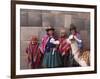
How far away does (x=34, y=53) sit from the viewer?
1842mm

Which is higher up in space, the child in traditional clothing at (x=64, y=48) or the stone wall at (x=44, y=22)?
the stone wall at (x=44, y=22)

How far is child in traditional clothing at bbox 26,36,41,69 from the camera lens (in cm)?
183

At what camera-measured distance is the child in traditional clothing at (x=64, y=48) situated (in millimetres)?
1919

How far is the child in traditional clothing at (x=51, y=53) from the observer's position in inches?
73.8

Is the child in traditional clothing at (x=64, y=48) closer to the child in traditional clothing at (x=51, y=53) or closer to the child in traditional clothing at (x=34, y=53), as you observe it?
the child in traditional clothing at (x=51, y=53)

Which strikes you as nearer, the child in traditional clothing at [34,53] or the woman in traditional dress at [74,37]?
the child in traditional clothing at [34,53]

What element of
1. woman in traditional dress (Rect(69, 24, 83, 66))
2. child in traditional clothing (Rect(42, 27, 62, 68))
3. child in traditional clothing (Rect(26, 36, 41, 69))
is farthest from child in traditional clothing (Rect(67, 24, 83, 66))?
child in traditional clothing (Rect(26, 36, 41, 69))

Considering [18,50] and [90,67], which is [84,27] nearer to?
[90,67]

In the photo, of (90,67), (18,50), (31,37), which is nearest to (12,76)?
(18,50)

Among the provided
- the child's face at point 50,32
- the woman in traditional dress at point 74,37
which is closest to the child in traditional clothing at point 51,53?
the child's face at point 50,32

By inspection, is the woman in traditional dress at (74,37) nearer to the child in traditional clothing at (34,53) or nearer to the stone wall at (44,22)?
the stone wall at (44,22)

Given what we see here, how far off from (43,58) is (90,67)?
48 centimetres

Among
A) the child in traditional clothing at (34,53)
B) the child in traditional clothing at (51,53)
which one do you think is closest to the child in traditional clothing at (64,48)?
the child in traditional clothing at (51,53)

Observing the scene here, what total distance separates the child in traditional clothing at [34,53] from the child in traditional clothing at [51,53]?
0.18 feet
